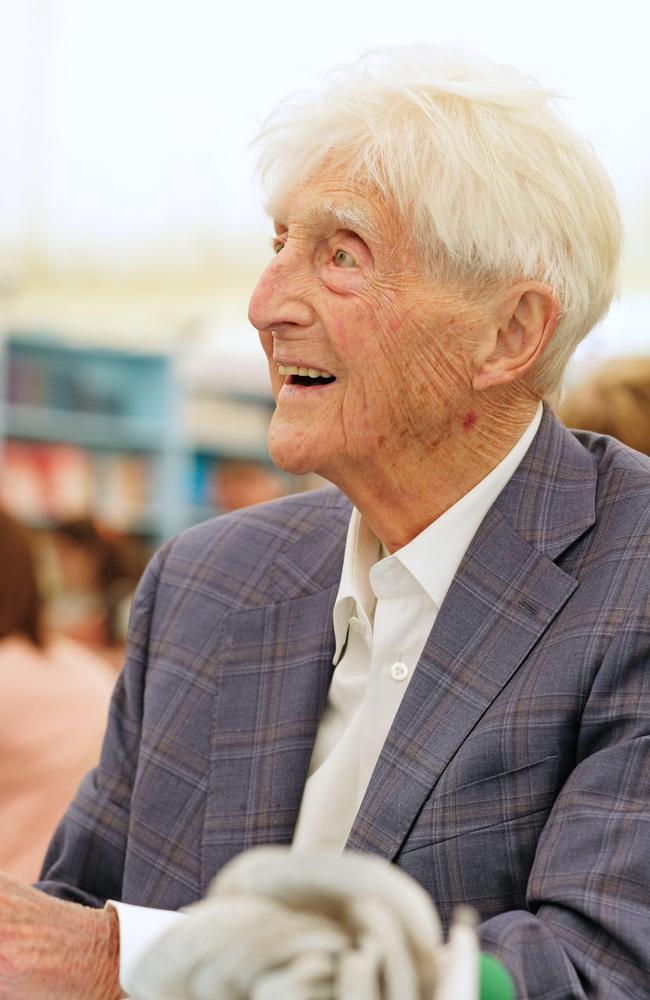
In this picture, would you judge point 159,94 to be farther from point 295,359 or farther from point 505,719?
point 505,719

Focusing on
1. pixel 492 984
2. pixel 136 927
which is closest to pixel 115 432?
pixel 136 927

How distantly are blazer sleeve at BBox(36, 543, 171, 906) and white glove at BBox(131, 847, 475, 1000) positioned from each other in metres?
0.77

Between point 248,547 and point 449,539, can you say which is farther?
point 248,547

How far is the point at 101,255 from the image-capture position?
547cm

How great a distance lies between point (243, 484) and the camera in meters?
5.84

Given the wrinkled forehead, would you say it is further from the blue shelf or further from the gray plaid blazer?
the blue shelf

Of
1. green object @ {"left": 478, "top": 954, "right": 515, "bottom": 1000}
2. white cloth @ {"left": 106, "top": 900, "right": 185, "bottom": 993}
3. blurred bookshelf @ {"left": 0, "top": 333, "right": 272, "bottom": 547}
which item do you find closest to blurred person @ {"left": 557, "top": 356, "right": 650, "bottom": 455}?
white cloth @ {"left": 106, "top": 900, "right": 185, "bottom": 993}

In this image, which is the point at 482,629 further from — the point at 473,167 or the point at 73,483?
the point at 73,483

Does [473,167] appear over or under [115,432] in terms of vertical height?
over

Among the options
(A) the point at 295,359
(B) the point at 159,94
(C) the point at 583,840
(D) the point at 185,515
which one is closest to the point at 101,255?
(B) the point at 159,94

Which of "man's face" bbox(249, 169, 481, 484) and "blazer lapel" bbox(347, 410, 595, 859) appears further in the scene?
"man's face" bbox(249, 169, 481, 484)

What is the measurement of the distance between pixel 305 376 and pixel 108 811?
536 mm

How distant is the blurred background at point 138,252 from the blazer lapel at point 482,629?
120 inches

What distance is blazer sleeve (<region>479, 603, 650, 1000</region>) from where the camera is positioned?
3.12 ft
